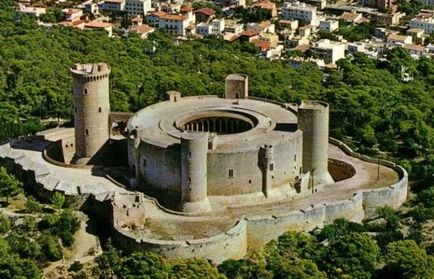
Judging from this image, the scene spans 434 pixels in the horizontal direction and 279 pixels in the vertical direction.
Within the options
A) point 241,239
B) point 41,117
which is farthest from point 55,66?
point 241,239

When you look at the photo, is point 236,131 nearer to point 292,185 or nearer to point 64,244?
point 292,185

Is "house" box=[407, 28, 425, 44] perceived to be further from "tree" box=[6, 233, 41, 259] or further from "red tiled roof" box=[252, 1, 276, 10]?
"tree" box=[6, 233, 41, 259]

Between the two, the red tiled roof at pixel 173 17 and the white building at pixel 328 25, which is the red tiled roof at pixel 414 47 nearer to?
the white building at pixel 328 25

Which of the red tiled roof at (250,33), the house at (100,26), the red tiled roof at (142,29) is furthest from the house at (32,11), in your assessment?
the red tiled roof at (250,33)

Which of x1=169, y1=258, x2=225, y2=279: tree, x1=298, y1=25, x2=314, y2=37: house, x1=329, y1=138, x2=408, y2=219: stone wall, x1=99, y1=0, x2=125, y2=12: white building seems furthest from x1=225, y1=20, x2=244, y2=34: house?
x1=169, y1=258, x2=225, y2=279: tree

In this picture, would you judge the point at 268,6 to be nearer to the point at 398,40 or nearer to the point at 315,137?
the point at 398,40

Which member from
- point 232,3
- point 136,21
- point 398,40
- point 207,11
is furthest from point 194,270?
point 232,3
